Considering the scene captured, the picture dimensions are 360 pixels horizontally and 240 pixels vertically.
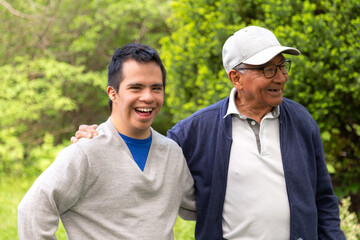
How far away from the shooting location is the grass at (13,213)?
4922 millimetres

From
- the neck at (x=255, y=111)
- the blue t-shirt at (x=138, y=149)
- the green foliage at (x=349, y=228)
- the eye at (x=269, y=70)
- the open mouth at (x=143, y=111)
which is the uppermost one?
the eye at (x=269, y=70)

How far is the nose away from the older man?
0.52m

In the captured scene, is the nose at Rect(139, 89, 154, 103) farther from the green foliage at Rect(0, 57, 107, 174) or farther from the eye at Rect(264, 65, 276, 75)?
the green foliage at Rect(0, 57, 107, 174)

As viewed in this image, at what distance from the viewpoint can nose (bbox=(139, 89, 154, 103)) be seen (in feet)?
7.10

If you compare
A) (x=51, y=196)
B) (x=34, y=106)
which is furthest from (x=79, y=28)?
(x=51, y=196)

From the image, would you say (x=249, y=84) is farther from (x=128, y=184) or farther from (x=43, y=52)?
(x=43, y=52)

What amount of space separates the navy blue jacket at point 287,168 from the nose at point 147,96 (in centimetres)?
52

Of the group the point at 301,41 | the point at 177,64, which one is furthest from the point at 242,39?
the point at 177,64

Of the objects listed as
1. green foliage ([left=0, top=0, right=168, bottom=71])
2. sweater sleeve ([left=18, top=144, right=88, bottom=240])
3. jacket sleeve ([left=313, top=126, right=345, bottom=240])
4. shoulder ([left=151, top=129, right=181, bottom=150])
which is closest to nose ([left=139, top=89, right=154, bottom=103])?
shoulder ([left=151, top=129, right=181, bottom=150])

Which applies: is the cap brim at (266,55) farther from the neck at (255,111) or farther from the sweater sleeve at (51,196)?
the sweater sleeve at (51,196)

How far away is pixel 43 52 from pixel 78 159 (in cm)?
735

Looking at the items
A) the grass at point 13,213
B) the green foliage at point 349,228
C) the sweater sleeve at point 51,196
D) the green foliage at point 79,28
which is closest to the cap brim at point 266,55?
the sweater sleeve at point 51,196

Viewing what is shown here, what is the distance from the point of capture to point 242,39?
8.43 ft

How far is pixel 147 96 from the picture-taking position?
2168 millimetres
